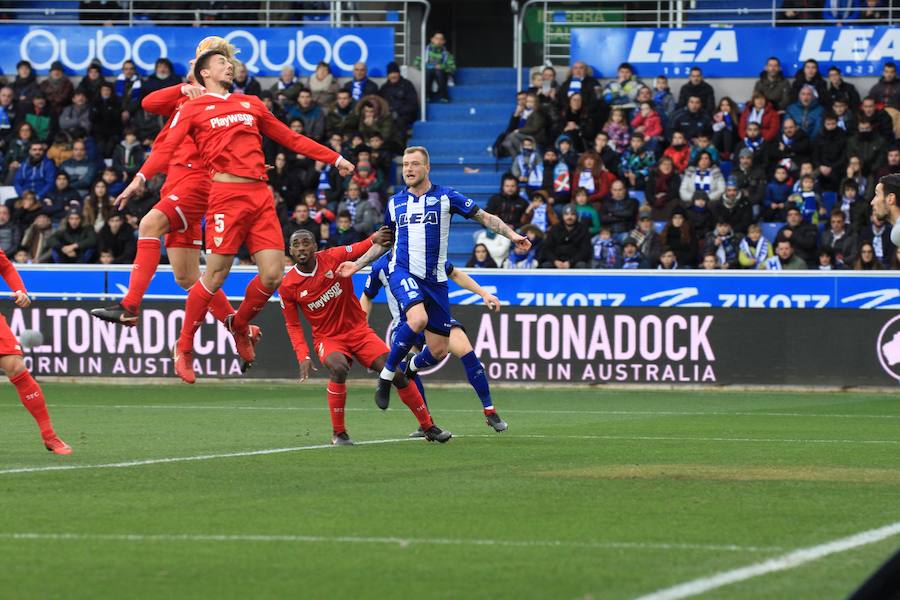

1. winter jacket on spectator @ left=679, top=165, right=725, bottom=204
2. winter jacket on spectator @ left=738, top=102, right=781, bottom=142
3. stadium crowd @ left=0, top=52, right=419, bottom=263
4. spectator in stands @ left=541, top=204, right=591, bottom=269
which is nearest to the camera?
spectator in stands @ left=541, top=204, right=591, bottom=269

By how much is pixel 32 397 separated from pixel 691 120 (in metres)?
16.4

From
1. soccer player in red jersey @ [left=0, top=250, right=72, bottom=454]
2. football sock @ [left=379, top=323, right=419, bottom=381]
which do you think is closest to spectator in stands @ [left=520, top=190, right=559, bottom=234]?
football sock @ [left=379, top=323, right=419, bottom=381]

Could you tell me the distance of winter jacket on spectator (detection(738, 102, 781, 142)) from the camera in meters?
26.1

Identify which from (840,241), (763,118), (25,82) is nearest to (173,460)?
(840,241)

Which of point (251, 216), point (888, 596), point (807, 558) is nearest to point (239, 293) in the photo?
point (251, 216)

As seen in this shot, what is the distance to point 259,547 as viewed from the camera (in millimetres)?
7801

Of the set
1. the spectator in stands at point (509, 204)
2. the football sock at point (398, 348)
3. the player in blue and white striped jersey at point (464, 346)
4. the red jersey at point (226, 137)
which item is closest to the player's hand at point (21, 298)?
the red jersey at point (226, 137)

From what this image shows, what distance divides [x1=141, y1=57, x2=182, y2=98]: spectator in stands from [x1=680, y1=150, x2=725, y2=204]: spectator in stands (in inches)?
358

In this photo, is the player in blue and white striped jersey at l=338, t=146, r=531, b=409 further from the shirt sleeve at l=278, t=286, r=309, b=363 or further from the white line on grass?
the white line on grass

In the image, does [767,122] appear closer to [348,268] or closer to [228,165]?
[348,268]

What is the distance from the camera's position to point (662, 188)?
83.6 feet

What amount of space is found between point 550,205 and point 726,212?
2803 millimetres

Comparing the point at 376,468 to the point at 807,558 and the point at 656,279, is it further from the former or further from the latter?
the point at 656,279

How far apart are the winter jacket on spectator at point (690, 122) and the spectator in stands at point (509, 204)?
2948mm
